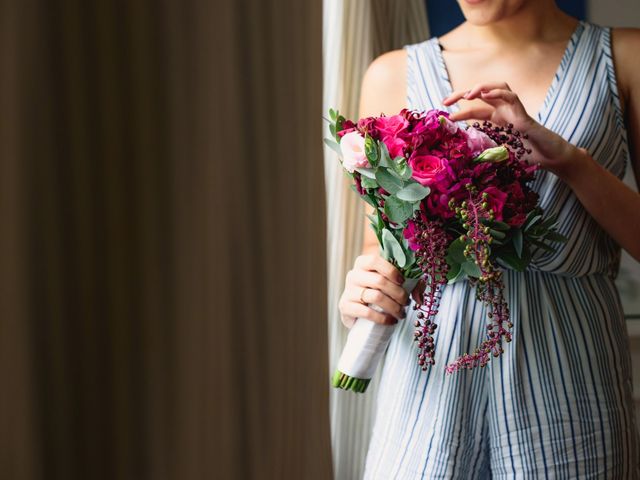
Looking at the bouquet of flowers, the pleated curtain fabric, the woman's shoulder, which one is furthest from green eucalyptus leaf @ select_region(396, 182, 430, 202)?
the pleated curtain fabric

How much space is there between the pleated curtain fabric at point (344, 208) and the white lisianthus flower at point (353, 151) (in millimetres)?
756

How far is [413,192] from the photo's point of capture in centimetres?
104

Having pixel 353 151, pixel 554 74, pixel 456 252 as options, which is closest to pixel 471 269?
pixel 456 252

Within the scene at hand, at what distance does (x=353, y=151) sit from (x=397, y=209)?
11 centimetres

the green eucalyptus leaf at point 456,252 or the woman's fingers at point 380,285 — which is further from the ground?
the green eucalyptus leaf at point 456,252

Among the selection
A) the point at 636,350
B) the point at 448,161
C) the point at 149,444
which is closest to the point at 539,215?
the point at 448,161

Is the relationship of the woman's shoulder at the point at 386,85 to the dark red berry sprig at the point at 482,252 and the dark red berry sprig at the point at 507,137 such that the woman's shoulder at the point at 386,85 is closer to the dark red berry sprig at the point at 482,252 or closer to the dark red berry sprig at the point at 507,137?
the dark red berry sprig at the point at 507,137

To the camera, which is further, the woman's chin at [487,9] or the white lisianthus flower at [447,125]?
the woman's chin at [487,9]

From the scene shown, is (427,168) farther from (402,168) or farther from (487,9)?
(487,9)

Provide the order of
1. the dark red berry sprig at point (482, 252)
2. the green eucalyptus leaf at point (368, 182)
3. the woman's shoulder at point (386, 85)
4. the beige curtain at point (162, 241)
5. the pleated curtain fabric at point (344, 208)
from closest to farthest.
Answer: the beige curtain at point (162, 241) < the dark red berry sprig at point (482, 252) < the green eucalyptus leaf at point (368, 182) < the woman's shoulder at point (386, 85) < the pleated curtain fabric at point (344, 208)

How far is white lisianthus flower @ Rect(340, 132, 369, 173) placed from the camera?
1.08m

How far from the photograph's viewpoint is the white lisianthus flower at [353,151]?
108 cm

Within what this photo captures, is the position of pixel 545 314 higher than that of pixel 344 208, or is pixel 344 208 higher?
pixel 344 208

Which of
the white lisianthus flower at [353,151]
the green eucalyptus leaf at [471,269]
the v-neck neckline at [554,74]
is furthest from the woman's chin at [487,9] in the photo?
the green eucalyptus leaf at [471,269]
